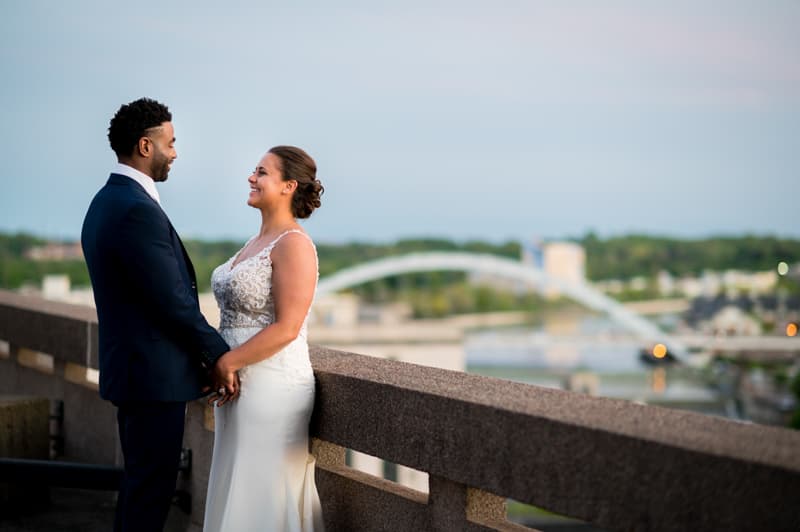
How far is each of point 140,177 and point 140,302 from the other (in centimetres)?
50

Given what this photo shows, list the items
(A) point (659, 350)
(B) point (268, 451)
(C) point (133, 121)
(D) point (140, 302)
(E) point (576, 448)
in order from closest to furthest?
(E) point (576, 448) → (D) point (140, 302) → (C) point (133, 121) → (B) point (268, 451) → (A) point (659, 350)

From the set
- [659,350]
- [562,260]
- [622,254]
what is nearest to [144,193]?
[659,350]

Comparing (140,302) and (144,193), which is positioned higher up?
(144,193)

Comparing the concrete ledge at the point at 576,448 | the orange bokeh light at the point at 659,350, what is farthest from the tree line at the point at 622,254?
the concrete ledge at the point at 576,448

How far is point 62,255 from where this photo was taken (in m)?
127

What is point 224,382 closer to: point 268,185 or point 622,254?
point 268,185

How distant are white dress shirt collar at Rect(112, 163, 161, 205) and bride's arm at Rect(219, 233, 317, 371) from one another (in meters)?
0.56

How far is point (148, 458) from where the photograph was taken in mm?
4172

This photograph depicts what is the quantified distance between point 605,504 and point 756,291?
156 m

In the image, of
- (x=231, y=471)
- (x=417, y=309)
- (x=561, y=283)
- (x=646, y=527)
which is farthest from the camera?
(x=417, y=309)

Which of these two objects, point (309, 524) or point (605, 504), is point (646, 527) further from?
point (309, 524)

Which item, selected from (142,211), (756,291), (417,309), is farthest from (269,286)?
(756,291)

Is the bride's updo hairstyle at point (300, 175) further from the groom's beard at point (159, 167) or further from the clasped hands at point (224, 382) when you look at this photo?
the clasped hands at point (224, 382)

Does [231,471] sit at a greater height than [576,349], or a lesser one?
greater
